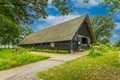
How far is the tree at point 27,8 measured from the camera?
32.3 ft

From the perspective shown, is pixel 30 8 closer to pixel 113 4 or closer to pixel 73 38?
pixel 113 4

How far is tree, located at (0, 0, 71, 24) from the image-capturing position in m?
9.85

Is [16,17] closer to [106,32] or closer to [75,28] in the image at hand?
[75,28]

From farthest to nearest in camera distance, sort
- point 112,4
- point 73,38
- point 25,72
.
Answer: point 73,38 < point 112,4 < point 25,72

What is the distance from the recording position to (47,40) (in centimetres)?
2994

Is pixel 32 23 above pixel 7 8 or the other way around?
the other way around

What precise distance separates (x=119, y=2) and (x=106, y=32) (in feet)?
141

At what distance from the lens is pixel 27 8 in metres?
11.6

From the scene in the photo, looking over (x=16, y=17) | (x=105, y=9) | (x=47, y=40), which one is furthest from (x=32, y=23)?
(x=47, y=40)

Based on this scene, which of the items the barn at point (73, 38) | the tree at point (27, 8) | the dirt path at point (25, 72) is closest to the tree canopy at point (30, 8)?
the tree at point (27, 8)

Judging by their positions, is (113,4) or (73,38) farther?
(73,38)

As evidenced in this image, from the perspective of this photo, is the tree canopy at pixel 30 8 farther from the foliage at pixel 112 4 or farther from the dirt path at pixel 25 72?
the dirt path at pixel 25 72

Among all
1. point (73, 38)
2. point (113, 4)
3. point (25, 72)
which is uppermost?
point (113, 4)

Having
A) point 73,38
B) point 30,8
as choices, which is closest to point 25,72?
point 30,8
